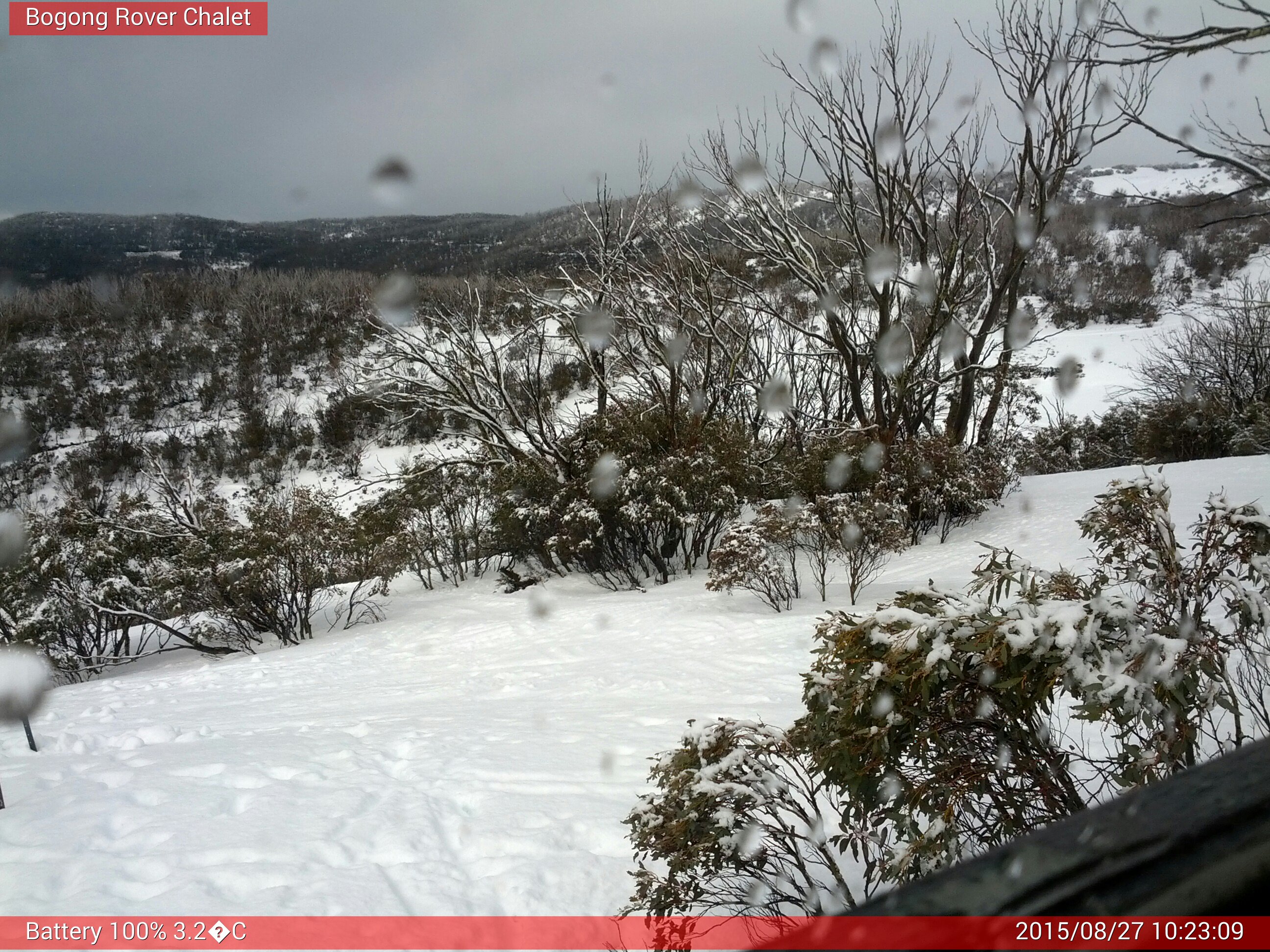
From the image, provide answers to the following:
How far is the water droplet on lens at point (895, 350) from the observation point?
11.5 m

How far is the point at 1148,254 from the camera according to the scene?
32.8 meters

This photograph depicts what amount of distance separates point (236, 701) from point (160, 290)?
107 feet

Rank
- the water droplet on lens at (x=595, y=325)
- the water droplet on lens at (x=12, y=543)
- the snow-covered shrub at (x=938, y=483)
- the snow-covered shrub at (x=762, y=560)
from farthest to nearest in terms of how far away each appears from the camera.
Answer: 1. the water droplet on lens at (x=595, y=325)
2. the snow-covered shrub at (x=938, y=483)
3. the water droplet on lens at (x=12, y=543)
4. the snow-covered shrub at (x=762, y=560)

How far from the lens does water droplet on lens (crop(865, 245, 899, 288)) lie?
11148 millimetres

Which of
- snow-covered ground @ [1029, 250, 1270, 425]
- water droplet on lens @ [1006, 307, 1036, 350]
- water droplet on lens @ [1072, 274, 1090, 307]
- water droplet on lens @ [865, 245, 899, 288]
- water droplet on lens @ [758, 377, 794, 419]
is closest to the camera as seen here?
water droplet on lens @ [865, 245, 899, 288]

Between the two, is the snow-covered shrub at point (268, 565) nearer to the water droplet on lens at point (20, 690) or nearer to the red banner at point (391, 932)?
the water droplet on lens at point (20, 690)

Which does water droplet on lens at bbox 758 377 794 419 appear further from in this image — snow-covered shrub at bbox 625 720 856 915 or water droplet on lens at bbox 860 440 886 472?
snow-covered shrub at bbox 625 720 856 915

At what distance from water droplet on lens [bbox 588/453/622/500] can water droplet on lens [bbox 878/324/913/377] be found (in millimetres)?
4730

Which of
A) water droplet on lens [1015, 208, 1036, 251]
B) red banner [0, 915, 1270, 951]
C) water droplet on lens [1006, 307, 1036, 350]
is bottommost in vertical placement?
red banner [0, 915, 1270, 951]

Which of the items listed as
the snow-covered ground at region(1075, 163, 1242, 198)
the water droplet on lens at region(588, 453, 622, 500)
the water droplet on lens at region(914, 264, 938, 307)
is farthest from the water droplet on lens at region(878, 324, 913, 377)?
the snow-covered ground at region(1075, 163, 1242, 198)

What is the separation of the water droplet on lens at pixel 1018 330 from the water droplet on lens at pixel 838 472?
4.37 m

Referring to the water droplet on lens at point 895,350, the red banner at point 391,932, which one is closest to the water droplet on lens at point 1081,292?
the water droplet on lens at point 895,350

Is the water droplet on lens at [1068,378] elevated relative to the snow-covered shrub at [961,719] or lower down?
elevated

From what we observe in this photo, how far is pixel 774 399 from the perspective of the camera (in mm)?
15102
